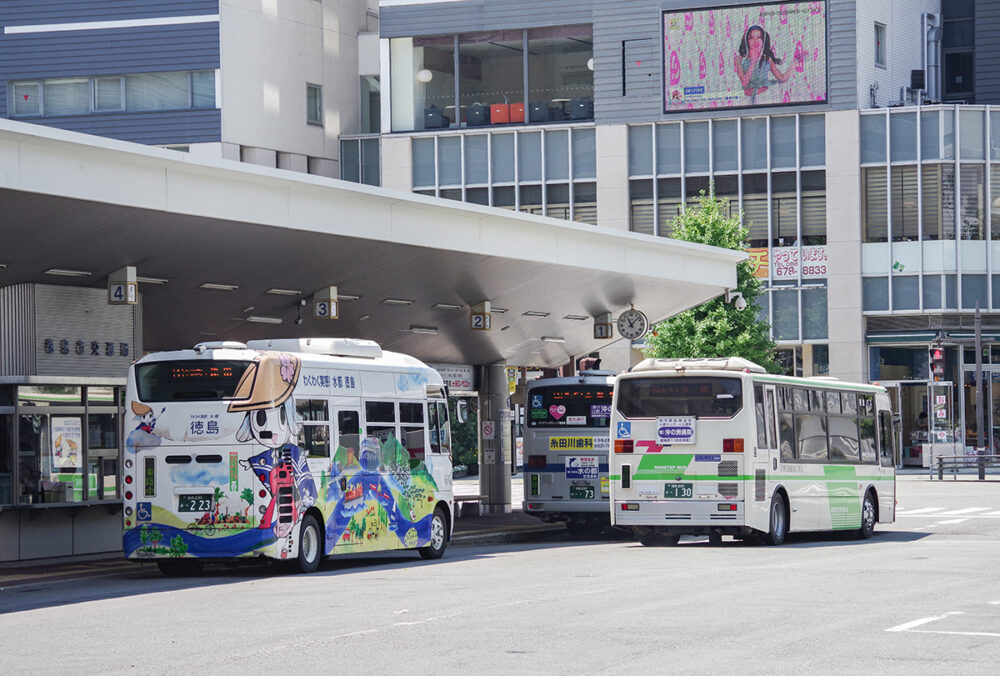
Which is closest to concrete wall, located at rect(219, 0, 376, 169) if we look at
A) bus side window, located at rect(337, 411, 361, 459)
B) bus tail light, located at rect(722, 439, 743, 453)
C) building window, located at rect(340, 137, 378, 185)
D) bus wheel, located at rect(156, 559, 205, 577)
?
building window, located at rect(340, 137, 378, 185)

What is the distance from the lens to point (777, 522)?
24609mm

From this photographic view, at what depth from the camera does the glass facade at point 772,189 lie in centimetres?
5928

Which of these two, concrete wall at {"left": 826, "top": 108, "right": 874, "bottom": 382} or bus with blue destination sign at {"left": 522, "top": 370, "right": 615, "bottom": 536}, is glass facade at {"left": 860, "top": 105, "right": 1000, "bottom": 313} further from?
bus with blue destination sign at {"left": 522, "top": 370, "right": 615, "bottom": 536}

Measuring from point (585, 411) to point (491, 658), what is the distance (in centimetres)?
1925

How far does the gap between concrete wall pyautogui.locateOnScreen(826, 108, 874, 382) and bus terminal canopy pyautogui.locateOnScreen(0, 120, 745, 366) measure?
2473 cm

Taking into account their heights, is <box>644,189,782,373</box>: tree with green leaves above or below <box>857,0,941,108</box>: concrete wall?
below

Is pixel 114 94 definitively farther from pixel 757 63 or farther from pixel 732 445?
pixel 732 445

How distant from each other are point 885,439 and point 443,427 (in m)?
9.04

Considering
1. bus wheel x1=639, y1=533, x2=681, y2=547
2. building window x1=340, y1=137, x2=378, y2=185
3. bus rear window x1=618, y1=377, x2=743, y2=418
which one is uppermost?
building window x1=340, y1=137, x2=378, y2=185

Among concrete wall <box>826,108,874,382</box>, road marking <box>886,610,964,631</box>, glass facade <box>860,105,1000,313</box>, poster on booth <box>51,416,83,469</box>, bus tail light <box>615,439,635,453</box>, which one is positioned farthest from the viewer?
concrete wall <box>826,108,874,382</box>

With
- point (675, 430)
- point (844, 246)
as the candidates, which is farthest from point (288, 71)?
→ point (675, 430)

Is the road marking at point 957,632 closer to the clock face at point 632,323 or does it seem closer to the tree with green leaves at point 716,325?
the clock face at point 632,323

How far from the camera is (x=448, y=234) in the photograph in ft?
82.5

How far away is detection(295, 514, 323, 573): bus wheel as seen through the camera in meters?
20.2
